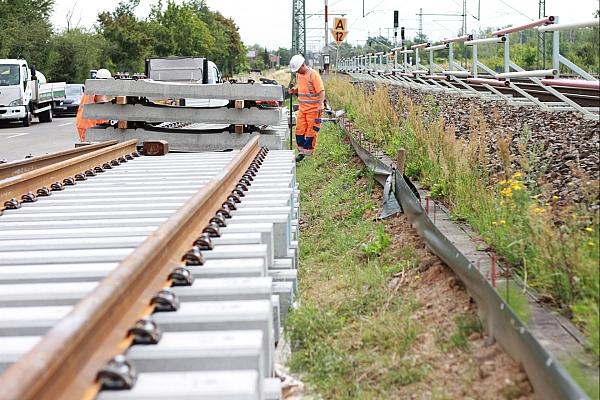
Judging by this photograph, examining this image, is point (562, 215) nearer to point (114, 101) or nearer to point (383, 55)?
point (114, 101)

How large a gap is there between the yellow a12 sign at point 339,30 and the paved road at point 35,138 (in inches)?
409

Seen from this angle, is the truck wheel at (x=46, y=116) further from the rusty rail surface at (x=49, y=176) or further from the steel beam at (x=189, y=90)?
the rusty rail surface at (x=49, y=176)

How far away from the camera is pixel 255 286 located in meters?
3.85

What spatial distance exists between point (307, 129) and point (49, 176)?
284 inches

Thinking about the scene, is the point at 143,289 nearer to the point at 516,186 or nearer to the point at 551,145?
the point at 516,186

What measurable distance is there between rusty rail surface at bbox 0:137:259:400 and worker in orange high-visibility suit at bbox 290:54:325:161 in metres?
9.82

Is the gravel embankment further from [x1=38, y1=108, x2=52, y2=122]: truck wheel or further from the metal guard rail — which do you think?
[x1=38, y1=108, x2=52, y2=122]: truck wheel

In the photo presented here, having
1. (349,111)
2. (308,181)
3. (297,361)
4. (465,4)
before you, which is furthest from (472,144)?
(465,4)

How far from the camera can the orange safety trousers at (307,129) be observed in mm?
14344

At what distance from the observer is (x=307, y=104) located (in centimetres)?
1430

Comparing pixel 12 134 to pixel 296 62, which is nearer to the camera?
pixel 296 62

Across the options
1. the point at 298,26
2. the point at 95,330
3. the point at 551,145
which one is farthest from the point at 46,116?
the point at 95,330

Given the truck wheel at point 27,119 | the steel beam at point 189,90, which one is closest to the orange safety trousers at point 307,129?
the steel beam at point 189,90

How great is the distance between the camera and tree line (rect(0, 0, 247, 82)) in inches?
2190
